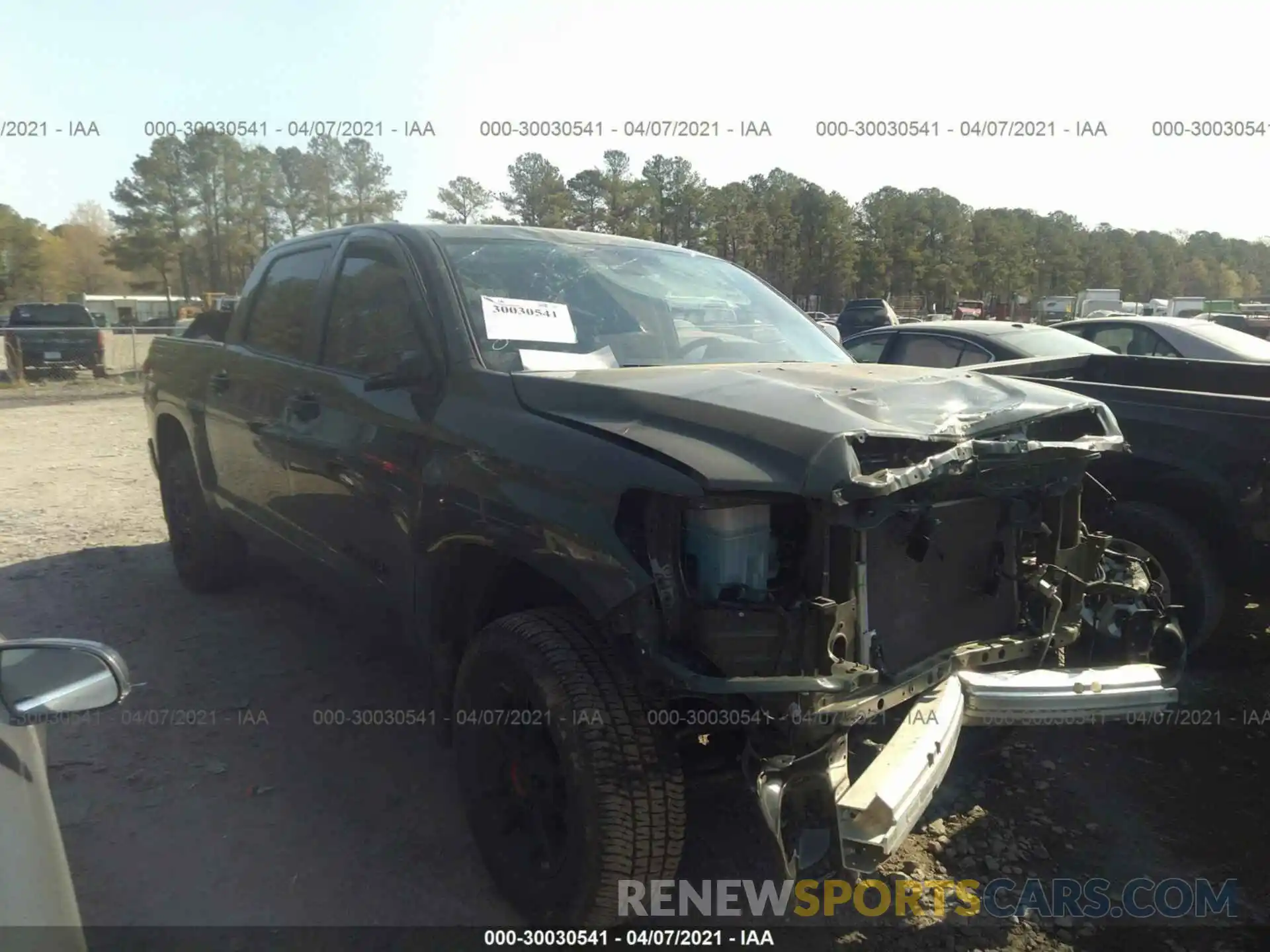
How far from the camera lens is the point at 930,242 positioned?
46.9m

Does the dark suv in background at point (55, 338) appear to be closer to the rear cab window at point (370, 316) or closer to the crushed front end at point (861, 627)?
the rear cab window at point (370, 316)

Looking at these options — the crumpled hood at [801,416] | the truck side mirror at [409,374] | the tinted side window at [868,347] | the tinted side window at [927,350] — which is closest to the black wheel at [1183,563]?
the crumpled hood at [801,416]

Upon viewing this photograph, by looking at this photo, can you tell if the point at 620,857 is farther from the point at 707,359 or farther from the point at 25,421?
the point at 25,421

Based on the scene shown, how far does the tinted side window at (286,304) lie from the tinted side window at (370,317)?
254 millimetres

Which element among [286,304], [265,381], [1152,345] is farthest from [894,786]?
[1152,345]

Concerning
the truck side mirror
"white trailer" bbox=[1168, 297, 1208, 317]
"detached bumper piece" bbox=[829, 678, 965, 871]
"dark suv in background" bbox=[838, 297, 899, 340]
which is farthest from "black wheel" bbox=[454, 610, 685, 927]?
"white trailer" bbox=[1168, 297, 1208, 317]

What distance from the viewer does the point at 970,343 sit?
780cm

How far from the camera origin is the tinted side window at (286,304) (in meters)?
3.91

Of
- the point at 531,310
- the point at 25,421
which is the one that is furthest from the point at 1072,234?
the point at 531,310

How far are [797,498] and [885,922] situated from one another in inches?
56.2

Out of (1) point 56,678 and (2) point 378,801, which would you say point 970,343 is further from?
(1) point 56,678

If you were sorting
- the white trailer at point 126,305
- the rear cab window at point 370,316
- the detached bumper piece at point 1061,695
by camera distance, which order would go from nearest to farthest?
the detached bumper piece at point 1061,695 → the rear cab window at point 370,316 → the white trailer at point 126,305

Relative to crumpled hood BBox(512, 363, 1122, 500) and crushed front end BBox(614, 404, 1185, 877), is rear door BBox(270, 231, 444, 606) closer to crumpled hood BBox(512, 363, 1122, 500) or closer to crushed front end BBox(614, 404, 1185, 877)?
crumpled hood BBox(512, 363, 1122, 500)

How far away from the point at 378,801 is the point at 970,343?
250 inches
